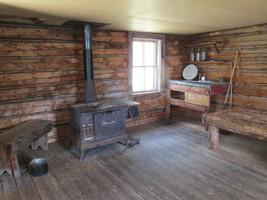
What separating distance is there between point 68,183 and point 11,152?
0.91 m

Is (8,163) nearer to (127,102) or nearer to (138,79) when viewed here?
(127,102)

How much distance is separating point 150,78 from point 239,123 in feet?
9.40

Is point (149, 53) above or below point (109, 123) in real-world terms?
above

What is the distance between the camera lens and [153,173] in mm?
3002

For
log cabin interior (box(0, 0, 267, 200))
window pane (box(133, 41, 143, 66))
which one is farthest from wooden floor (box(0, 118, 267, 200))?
window pane (box(133, 41, 143, 66))

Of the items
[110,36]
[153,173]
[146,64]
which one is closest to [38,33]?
[110,36]

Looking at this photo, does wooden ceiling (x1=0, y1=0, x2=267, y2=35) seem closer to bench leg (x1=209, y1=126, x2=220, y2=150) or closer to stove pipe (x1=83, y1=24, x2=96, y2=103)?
stove pipe (x1=83, y1=24, x2=96, y2=103)

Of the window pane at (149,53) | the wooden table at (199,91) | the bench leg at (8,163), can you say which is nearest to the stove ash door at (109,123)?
the bench leg at (8,163)

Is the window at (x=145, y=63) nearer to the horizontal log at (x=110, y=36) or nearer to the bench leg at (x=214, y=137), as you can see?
the horizontal log at (x=110, y=36)

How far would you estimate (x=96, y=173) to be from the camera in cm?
302

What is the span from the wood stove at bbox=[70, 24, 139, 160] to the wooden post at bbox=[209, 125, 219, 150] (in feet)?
4.79

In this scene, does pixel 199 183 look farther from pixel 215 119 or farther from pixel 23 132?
pixel 23 132

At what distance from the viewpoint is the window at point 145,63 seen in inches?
199

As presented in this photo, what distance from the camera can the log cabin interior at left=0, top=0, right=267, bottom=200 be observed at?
8.91 ft
